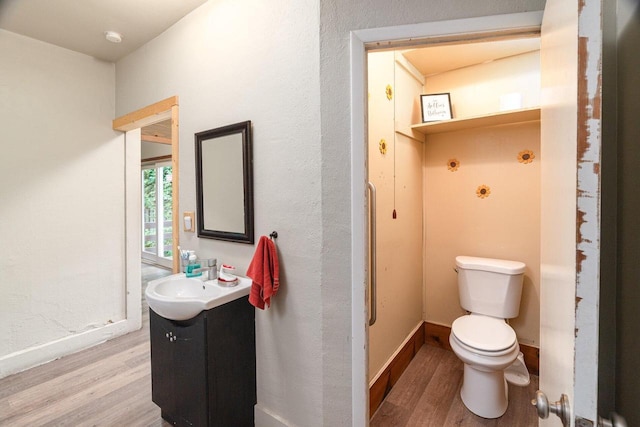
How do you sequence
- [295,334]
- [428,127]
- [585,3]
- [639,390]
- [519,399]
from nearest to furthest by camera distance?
[585,3] → [639,390] → [295,334] → [519,399] → [428,127]

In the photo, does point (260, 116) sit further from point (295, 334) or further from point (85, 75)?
point (85, 75)

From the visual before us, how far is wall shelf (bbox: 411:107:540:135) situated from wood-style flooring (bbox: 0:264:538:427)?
73.8 inches

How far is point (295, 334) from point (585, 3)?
4.85 feet

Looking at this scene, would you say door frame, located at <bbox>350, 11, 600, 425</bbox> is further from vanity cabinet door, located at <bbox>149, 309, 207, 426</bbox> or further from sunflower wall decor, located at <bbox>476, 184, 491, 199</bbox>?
sunflower wall decor, located at <bbox>476, 184, 491, 199</bbox>

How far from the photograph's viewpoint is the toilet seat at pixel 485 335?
5.42 ft

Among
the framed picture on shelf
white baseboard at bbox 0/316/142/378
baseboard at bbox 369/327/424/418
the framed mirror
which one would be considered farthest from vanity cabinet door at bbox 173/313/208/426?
the framed picture on shelf

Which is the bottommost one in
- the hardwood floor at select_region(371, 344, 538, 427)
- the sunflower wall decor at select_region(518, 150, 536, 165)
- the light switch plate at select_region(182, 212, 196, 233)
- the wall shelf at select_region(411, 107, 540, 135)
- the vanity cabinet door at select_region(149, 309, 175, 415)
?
the hardwood floor at select_region(371, 344, 538, 427)

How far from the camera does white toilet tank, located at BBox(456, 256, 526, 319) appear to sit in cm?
204

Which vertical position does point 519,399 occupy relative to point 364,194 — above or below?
below

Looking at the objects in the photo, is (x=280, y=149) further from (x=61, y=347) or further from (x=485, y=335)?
(x=61, y=347)

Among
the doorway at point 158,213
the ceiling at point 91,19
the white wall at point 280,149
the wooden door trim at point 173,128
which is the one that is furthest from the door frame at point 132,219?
the doorway at point 158,213

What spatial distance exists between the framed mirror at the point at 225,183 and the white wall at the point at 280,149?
54 millimetres

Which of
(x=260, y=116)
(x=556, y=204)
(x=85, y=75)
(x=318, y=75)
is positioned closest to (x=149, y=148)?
(x=85, y=75)

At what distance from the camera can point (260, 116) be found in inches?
60.3
